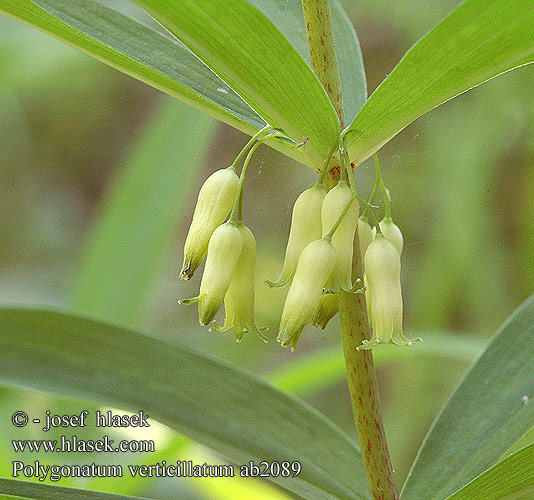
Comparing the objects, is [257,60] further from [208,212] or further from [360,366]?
[360,366]

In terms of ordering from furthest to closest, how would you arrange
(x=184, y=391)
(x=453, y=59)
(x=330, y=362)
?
1. (x=330, y=362)
2. (x=184, y=391)
3. (x=453, y=59)

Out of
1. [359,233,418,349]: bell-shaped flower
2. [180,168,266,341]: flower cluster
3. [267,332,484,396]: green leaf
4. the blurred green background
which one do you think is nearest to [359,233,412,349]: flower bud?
[359,233,418,349]: bell-shaped flower

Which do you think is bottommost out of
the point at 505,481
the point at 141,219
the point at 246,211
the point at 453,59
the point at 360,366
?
the point at 505,481

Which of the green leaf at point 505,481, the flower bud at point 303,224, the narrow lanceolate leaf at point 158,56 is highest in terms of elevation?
the narrow lanceolate leaf at point 158,56

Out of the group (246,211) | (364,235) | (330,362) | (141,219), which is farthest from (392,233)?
(246,211)

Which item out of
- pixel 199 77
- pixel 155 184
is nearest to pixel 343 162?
pixel 199 77

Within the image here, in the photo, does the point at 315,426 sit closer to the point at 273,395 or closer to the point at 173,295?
the point at 273,395

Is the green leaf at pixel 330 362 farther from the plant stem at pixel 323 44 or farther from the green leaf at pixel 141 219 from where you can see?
the plant stem at pixel 323 44

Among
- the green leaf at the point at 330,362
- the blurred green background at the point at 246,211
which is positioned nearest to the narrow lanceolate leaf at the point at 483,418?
the blurred green background at the point at 246,211
